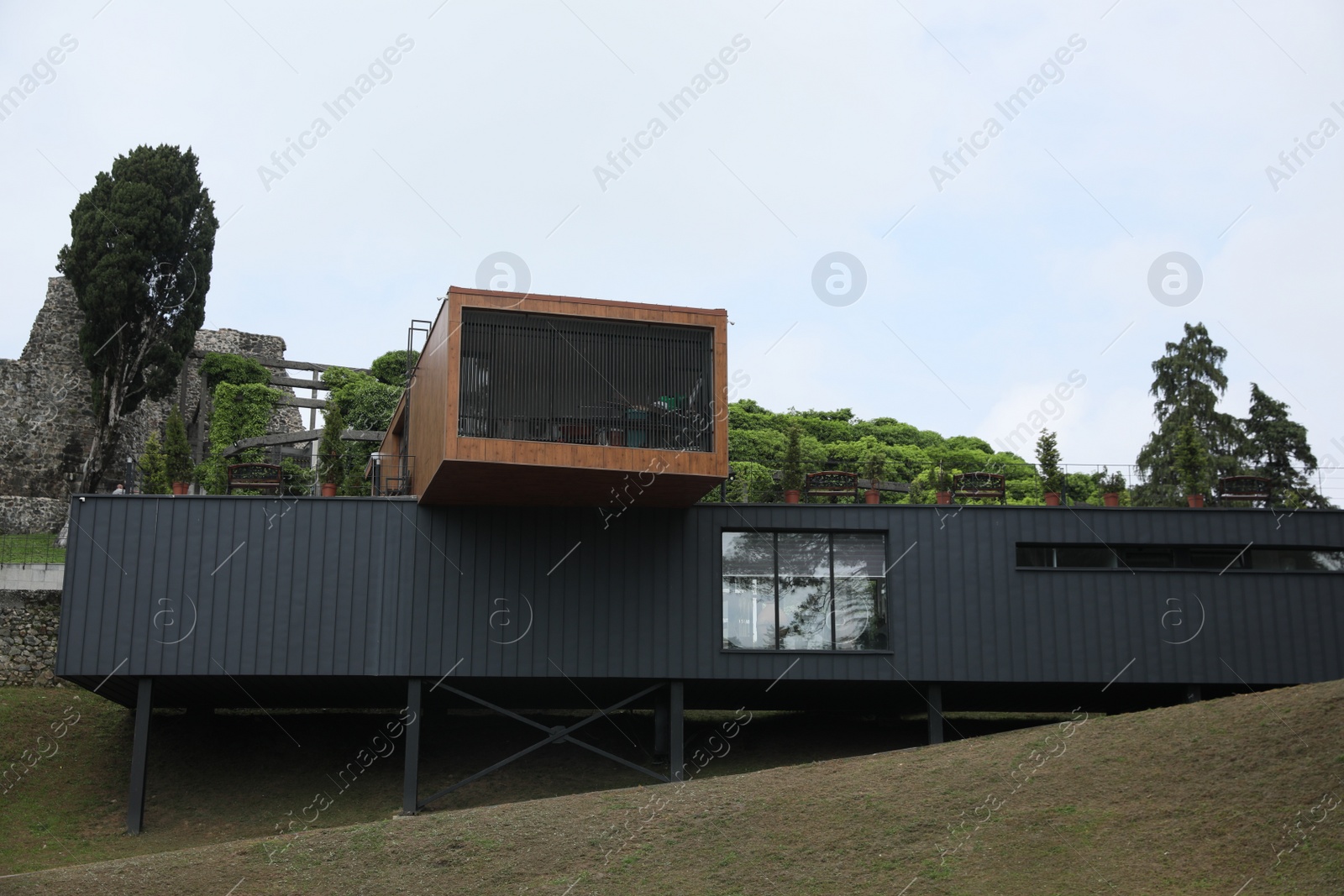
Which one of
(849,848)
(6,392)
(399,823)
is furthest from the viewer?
(6,392)

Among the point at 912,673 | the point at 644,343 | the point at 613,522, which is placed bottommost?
the point at 912,673

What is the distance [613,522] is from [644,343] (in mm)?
3089

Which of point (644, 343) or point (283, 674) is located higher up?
point (644, 343)

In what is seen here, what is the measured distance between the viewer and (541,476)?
1599 centimetres

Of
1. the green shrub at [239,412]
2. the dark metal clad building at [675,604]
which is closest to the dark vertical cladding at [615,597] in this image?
the dark metal clad building at [675,604]

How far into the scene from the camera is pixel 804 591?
59.6ft

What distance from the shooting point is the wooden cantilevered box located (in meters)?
15.6

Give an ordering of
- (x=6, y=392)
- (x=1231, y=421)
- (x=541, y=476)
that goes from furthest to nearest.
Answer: (x=1231, y=421) < (x=6, y=392) < (x=541, y=476)

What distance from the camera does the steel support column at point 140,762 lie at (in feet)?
53.7

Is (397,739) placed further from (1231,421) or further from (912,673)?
(1231,421)

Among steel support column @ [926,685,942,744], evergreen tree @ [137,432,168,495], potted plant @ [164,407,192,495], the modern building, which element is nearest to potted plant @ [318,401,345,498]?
potted plant @ [164,407,192,495]

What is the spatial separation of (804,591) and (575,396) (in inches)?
192

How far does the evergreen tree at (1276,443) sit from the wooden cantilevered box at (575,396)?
26650mm

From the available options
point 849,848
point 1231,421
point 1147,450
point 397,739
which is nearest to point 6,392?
point 397,739
